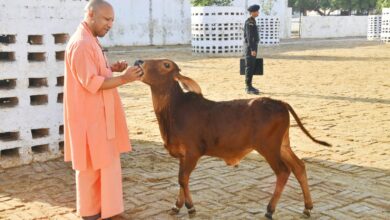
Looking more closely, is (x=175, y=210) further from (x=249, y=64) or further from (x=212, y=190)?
(x=249, y=64)

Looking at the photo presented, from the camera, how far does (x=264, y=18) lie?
2731cm

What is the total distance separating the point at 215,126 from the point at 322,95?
290 inches

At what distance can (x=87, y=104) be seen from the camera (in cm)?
380

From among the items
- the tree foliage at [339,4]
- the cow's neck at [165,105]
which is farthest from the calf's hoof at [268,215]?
the tree foliage at [339,4]

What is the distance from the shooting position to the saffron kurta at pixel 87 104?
12.1 ft

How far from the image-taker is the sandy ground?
6787 millimetres

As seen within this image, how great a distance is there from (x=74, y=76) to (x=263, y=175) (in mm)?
2698

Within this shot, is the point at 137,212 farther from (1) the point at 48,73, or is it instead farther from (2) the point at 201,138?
(1) the point at 48,73

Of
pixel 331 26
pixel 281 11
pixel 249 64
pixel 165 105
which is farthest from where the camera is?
pixel 331 26

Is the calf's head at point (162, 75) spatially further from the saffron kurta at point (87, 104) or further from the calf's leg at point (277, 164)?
the calf's leg at point (277, 164)

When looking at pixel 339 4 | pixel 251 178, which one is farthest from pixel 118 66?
pixel 339 4

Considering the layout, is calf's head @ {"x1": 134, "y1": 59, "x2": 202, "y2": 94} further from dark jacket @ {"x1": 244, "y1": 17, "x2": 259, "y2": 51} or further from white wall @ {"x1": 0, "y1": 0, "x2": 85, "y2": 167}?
dark jacket @ {"x1": 244, "y1": 17, "x2": 259, "y2": 51}

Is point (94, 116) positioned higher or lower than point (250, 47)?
lower

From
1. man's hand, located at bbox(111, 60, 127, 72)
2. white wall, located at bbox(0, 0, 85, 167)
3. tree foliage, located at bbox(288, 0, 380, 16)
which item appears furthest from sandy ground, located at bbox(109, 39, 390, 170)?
tree foliage, located at bbox(288, 0, 380, 16)
